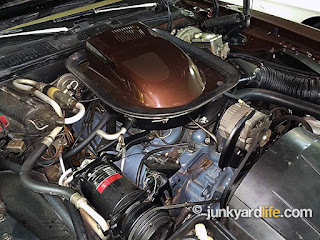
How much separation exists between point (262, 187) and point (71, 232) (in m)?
0.68

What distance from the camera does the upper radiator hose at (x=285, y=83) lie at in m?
1.25

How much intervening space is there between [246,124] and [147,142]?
408 millimetres

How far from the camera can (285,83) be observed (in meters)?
1.29

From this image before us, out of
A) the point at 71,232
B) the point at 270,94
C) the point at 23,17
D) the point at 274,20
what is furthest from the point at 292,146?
the point at 23,17

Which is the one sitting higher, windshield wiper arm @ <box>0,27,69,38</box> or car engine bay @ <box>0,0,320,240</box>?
windshield wiper arm @ <box>0,27,69,38</box>

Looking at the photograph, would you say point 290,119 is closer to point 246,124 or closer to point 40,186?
point 246,124

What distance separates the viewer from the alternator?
104 centimetres

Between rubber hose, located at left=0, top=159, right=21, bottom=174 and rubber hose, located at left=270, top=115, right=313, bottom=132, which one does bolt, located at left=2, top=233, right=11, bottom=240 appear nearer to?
rubber hose, located at left=0, top=159, right=21, bottom=174

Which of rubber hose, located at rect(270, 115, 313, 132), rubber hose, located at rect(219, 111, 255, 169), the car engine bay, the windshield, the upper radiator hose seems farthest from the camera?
the windshield

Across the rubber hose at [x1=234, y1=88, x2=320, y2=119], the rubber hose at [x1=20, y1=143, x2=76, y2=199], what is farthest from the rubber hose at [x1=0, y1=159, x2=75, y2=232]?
the rubber hose at [x1=234, y1=88, x2=320, y2=119]

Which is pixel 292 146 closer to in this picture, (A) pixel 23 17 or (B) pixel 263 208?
(B) pixel 263 208

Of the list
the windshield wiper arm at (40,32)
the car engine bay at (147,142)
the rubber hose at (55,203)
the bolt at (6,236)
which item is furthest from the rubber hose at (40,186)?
the windshield wiper arm at (40,32)

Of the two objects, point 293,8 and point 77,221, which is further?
point 293,8

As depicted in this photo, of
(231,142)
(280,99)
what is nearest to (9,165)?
(231,142)
